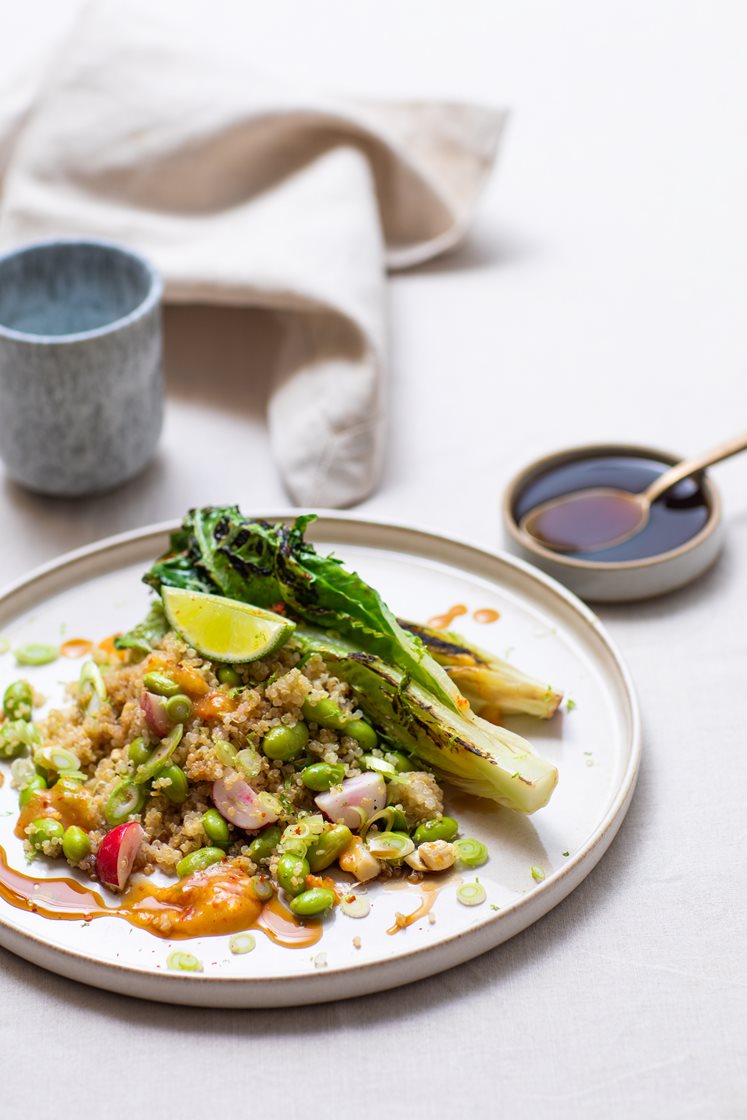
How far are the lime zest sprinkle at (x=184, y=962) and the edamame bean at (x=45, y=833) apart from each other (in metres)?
0.42

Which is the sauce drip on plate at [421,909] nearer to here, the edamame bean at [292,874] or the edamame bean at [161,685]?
the edamame bean at [292,874]

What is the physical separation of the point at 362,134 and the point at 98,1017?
11.9 ft

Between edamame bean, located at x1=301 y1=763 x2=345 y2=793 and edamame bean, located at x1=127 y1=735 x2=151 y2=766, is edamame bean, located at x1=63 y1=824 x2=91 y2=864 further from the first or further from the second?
edamame bean, located at x1=301 y1=763 x2=345 y2=793

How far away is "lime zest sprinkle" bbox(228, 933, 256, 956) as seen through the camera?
8.92 feet

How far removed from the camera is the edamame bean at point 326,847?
2861mm

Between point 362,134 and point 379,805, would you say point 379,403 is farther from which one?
point 379,805

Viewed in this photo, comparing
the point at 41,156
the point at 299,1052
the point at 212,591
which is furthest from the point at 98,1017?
the point at 41,156

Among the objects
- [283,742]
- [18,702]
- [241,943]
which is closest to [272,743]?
[283,742]

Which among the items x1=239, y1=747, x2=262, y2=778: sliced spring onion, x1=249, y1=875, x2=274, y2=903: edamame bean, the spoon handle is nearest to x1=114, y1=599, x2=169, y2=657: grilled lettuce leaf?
x1=239, y1=747, x2=262, y2=778: sliced spring onion

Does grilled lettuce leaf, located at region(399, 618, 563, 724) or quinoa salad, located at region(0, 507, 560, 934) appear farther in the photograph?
grilled lettuce leaf, located at region(399, 618, 563, 724)

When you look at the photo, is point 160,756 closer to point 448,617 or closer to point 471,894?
point 471,894

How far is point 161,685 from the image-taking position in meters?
3.03

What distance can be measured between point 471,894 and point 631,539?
57.7 inches

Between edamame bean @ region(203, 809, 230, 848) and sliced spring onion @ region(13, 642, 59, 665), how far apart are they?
2.83 ft
